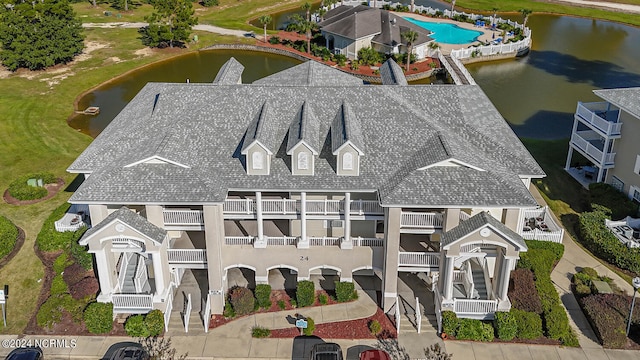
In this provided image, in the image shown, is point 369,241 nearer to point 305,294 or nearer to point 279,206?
point 305,294

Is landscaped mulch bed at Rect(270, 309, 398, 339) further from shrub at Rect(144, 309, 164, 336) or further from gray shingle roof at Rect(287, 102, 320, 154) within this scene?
gray shingle roof at Rect(287, 102, 320, 154)

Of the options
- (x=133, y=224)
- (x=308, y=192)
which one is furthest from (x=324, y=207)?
(x=133, y=224)

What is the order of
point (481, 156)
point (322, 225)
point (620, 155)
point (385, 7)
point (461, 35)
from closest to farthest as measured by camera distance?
point (481, 156), point (322, 225), point (620, 155), point (461, 35), point (385, 7)

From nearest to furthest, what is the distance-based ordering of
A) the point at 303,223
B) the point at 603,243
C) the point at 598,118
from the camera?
1. the point at 303,223
2. the point at 603,243
3. the point at 598,118

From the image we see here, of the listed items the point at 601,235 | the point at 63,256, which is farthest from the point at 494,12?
the point at 63,256

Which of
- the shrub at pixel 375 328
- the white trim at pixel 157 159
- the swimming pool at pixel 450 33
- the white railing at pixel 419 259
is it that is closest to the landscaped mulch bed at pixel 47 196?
the white trim at pixel 157 159

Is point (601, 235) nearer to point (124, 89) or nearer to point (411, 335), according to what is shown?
point (411, 335)
